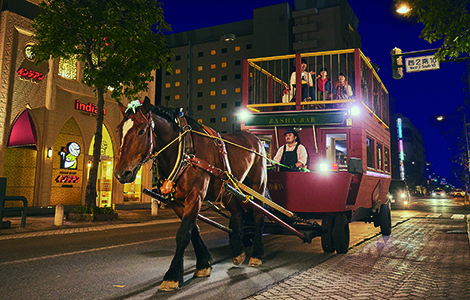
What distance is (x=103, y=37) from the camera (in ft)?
49.2

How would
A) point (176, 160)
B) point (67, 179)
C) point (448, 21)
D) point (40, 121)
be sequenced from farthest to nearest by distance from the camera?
point (67, 179), point (40, 121), point (448, 21), point (176, 160)

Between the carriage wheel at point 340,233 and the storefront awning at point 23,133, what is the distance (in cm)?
1746

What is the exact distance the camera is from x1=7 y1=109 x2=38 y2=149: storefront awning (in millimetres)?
18797

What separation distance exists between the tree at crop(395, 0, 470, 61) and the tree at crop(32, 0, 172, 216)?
10.3 meters

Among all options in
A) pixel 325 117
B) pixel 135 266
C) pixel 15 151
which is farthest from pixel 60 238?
pixel 15 151

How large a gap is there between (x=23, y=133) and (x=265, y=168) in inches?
671

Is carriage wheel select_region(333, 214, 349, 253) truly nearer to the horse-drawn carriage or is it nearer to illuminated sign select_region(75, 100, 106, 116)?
the horse-drawn carriage

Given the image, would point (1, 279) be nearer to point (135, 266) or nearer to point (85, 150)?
point (135, 266)

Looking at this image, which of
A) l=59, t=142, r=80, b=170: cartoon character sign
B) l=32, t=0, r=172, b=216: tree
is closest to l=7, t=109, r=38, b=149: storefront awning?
l=59, t=142, r=80, b=170: cartoon character sign

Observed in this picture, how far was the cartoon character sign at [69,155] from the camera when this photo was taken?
2169 cm

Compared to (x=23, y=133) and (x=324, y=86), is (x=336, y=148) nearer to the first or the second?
(x=324, y=86)

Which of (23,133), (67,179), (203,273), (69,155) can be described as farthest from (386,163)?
(67,179)

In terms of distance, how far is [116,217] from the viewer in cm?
1561

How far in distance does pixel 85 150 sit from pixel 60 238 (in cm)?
1416
